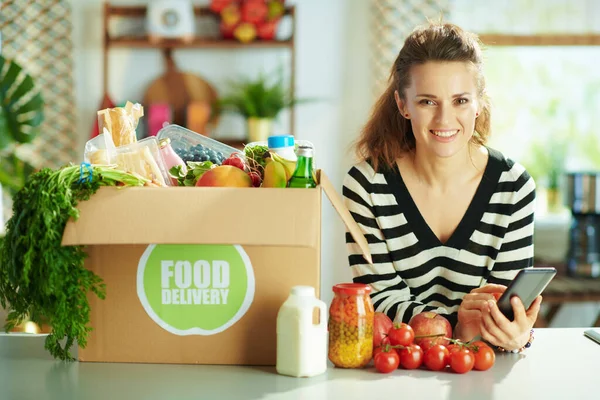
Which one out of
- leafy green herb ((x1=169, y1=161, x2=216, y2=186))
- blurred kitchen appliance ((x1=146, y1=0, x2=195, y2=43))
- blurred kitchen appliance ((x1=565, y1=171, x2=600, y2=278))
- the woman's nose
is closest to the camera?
leafy green herb ((x1=169, y1=161, x2=216, y2=186))

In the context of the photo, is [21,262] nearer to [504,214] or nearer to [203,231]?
[203,231]

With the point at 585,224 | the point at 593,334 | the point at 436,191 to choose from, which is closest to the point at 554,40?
the point at 585,224

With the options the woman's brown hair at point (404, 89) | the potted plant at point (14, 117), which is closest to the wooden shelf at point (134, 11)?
the potted plant at point (14, 117)

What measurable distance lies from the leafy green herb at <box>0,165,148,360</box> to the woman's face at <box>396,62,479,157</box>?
25.9 inches

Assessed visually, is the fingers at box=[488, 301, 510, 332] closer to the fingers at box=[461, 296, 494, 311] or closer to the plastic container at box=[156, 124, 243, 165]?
the fingers at box=[461, 296, 494, 311]

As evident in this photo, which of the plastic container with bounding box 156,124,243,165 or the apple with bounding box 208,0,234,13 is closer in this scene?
the plastic container with bounding box 156,124,243,165

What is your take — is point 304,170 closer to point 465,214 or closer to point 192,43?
point 465,214

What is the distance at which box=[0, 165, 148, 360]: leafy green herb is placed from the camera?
1.07m

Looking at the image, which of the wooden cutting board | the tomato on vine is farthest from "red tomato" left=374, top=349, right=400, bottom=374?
the wooden cutting board

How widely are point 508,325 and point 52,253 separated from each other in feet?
2.43

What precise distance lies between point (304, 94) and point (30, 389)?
3.13 m

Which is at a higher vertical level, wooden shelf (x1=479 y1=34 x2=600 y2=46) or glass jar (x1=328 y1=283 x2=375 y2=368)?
wooden shelf (x1=479 y1=34 x2=600 y2=46)

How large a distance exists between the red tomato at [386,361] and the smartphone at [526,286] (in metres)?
0.22

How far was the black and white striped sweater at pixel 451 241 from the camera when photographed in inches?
62.3
